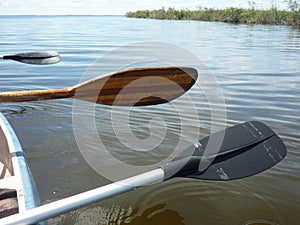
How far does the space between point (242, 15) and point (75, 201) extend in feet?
104

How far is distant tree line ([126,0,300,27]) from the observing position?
24094 millimetres

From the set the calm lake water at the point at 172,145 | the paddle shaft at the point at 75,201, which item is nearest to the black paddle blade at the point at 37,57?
the calm lake water at the point at 172,145

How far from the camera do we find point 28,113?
427 cm

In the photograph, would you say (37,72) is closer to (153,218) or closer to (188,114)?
(188,114)

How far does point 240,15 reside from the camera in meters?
30.7

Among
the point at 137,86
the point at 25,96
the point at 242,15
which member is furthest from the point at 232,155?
the point at 242,15

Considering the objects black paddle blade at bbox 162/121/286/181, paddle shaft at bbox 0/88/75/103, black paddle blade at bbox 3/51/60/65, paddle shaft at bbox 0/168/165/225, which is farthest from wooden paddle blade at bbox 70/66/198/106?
black paddle blade at bbox 3/51/60/65

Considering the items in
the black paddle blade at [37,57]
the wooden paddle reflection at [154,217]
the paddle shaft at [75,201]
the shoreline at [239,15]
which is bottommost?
the wooden paddle reflection at [154,217]

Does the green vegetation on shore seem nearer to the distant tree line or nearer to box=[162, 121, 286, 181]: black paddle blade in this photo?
the distant tree line

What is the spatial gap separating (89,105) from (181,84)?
195 cm

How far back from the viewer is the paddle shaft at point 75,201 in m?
1.24

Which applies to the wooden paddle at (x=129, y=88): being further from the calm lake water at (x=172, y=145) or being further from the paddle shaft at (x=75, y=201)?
the paddle shaft at (x=75, y=201)

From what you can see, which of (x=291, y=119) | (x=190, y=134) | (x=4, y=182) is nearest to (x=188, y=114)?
(x=190, y=134)

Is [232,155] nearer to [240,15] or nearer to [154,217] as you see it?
[154,217]
